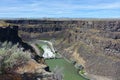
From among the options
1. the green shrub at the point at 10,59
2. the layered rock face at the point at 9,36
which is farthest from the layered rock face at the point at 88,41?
the green shrub at the point at 10,59

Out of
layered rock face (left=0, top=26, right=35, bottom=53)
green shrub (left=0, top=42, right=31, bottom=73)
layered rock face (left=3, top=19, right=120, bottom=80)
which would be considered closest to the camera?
green shrub (left=0, top=42, right=31, bottom=73)

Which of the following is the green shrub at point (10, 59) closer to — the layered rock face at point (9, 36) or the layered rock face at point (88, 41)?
the layered rock face at point (9, 36)

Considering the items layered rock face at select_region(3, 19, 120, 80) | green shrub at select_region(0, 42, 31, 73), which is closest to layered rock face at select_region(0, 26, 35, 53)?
layered rock face at select_region(3, 19, 120, 80)

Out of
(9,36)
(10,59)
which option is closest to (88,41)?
(9,36)

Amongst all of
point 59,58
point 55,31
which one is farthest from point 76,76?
point 55,31

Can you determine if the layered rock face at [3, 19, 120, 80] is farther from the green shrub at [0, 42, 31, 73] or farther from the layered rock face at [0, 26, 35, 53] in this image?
the green shrub at [0, 42, 31, 73]

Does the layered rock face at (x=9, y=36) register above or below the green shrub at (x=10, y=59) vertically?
below

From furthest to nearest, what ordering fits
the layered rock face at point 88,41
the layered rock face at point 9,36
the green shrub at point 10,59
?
the layered rock face at point 88,41 → the layered rock face at point 9,36 → the green shrub at point 10,59

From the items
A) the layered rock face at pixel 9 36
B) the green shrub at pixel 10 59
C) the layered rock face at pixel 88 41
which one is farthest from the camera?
the layered rock face at pixel 88 41

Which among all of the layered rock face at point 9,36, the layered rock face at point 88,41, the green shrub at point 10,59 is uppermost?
the green shrub at point 10,59
